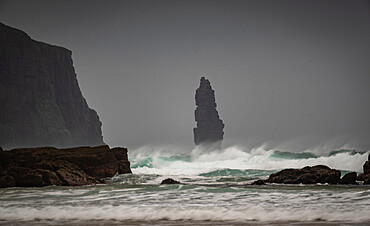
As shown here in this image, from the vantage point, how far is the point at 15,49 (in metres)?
97.9

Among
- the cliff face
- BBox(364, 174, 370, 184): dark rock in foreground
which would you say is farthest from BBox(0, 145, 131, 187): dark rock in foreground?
the cliff face

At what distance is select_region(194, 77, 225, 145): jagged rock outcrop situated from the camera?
336ft

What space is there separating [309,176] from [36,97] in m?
90.5

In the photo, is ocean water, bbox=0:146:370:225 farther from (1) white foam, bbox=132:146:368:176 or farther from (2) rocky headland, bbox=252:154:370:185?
(1) white foam, bbox=132:146:368:176

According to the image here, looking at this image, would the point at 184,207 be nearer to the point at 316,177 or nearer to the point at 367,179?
the point at 316,177

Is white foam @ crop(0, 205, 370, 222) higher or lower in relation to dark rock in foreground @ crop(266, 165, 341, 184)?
lower

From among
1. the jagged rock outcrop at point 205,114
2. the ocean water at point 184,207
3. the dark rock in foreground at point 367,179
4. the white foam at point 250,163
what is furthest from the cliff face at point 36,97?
the dark rock in foreground at point 367,179

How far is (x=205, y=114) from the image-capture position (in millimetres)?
103750

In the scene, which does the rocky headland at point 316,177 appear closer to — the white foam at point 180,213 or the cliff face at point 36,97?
the white foam at point 180,213

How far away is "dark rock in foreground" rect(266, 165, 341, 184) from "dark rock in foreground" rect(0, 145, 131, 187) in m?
8.61

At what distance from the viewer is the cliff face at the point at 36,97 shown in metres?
93.6

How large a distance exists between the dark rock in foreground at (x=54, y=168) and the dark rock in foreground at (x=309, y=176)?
8.61 m

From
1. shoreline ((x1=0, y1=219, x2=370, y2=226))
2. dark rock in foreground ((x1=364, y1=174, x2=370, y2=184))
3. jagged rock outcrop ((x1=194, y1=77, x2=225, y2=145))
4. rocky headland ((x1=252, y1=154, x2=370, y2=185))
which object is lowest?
shoreline ((x1=0, y1=219, x2=370, y2=226))

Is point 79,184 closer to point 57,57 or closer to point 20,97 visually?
point 20,97
